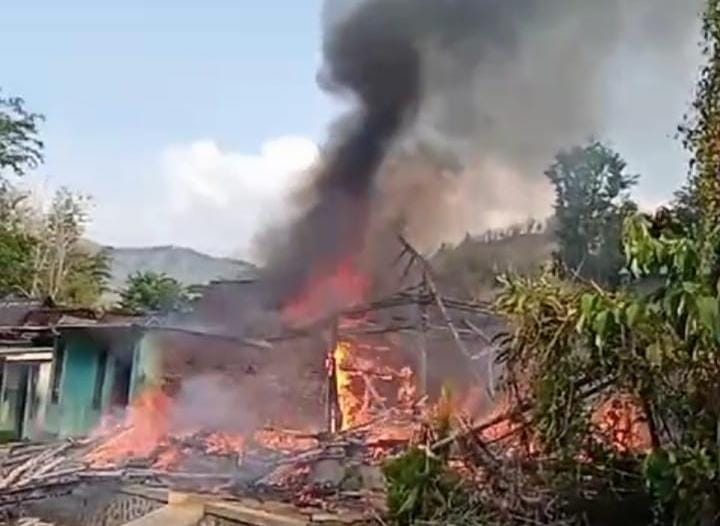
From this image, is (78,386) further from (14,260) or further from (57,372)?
(14,260)

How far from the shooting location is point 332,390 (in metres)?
13.1

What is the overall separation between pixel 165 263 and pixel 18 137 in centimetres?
1833

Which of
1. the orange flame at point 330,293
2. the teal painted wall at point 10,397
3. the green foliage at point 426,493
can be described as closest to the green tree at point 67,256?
the teal painted wall at point 10,397

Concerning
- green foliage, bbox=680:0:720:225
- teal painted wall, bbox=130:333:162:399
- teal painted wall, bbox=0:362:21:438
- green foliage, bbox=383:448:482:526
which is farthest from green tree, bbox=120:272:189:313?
green foliage, bbox=680:0:720:225

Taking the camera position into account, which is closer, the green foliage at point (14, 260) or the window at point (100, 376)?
the window at point (100, 376)

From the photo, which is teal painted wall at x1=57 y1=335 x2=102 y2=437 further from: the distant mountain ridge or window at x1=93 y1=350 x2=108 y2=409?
the distant mountain ridge

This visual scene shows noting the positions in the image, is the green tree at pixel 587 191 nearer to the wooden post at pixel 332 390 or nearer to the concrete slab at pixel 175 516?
the wooden post at pixel 332 390

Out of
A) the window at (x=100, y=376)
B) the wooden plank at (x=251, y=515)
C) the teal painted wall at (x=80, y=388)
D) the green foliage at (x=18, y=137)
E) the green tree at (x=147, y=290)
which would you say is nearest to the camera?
the wooden plank at (x=251, y=515)

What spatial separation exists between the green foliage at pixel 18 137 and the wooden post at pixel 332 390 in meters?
16.2

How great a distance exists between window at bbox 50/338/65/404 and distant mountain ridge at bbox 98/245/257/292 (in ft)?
60.7

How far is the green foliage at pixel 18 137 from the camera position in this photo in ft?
85.2

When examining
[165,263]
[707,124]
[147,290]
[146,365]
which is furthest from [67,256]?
[707,124]

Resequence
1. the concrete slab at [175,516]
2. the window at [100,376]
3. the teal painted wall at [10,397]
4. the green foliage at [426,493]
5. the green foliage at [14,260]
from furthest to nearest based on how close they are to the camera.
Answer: the green foliage at [14,260], the teal painted wall at [10,397], the window at [100,376], the concrete slab at [175,516], the green foliage at [426,493]

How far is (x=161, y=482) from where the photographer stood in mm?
10609
